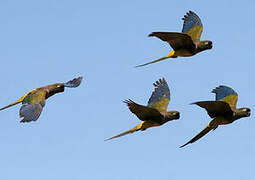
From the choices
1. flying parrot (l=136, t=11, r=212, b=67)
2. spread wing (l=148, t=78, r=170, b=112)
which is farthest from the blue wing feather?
flying parrot (l=136, t=11, r=212, b=67)

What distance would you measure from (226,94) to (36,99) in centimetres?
612

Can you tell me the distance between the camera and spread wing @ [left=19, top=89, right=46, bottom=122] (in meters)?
21.5

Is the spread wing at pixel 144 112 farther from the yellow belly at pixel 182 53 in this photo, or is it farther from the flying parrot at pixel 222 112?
the yellow belly at pixel 182 53

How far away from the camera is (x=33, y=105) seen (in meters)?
22.3

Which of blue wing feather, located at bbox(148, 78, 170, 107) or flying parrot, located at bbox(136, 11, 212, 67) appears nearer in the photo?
flying parrot, located at bbox(136, 11, 212, 67)

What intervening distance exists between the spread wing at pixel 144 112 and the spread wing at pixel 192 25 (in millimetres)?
3879

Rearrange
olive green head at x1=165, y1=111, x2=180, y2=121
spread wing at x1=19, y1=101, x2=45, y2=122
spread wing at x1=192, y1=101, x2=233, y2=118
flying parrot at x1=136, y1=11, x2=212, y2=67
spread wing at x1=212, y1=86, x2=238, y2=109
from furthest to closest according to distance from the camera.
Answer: spread wing at x1=212, y1=86, x2=238, y2=109 → flying parrot at x1=136, y1=11, x2=212, y2=67 → olive green head at x1=165, y1=111, x2=180, y2=121 → spread wing at x1=19, y1=101, x2=45, y2=122 → spread wing at x1=192, y1=101, x2=233, y2=118

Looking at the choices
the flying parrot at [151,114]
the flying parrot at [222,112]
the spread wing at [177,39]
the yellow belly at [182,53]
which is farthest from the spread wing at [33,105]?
the flying parrot at [222,112]

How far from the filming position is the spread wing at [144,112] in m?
21.1

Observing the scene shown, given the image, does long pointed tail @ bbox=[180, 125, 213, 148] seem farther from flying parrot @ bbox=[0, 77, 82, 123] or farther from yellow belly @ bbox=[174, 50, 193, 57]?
flying parrot @ bbox=[0, 77, 82, 123]

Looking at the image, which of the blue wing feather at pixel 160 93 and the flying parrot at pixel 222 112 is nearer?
the flying parrot at pixel 222 112

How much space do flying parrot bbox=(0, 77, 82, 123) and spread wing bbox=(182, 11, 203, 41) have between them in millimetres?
4212

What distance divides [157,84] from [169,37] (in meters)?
3.04

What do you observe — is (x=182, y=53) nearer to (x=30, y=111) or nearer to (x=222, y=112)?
(x=222, y=112)
